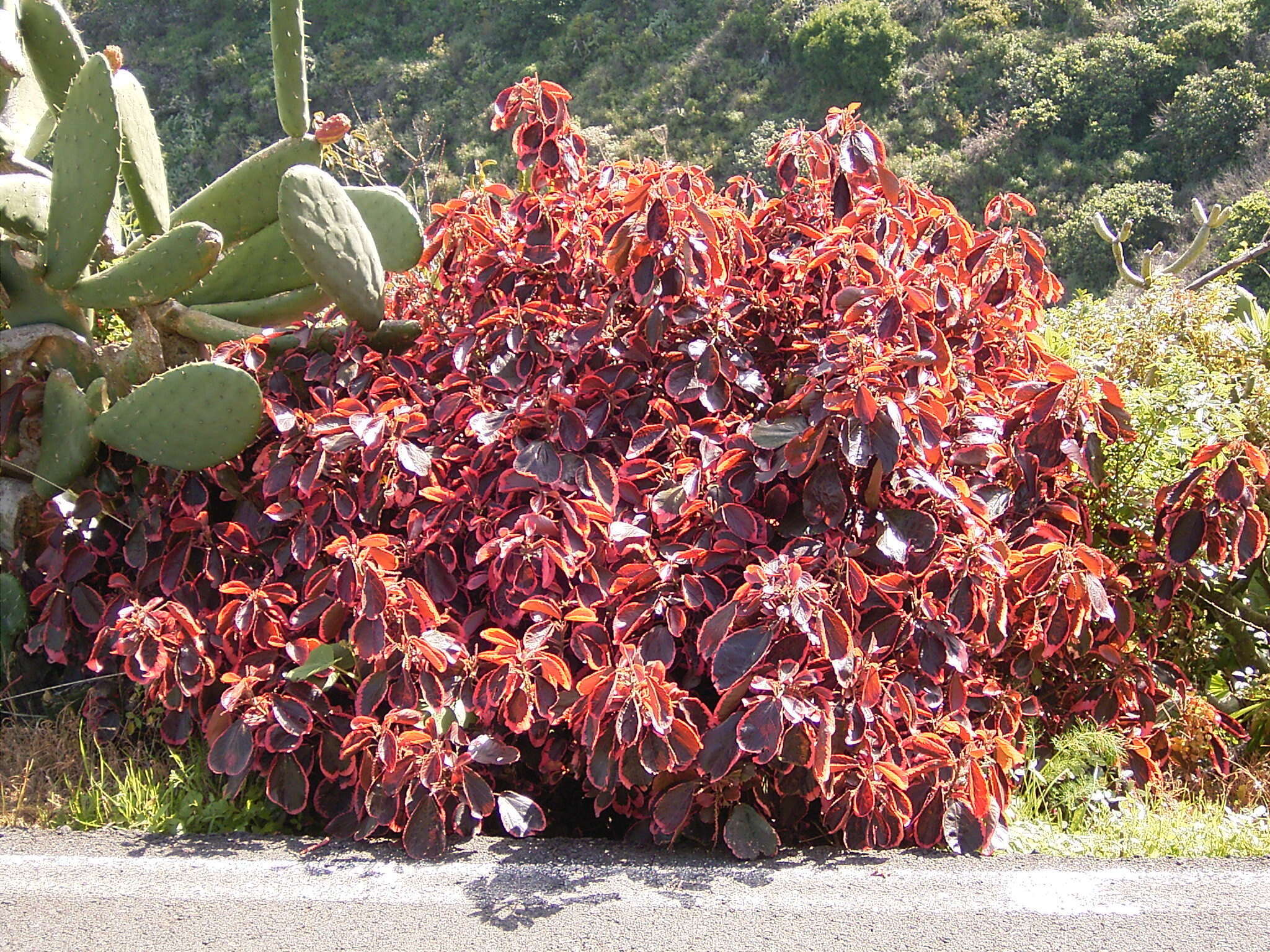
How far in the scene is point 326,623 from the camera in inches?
109

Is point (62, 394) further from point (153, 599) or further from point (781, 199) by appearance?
point (781, 199)

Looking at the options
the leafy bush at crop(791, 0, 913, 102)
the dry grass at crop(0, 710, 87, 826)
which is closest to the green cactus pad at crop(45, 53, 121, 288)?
the dry grass at crop(0, 710, 87, 826)

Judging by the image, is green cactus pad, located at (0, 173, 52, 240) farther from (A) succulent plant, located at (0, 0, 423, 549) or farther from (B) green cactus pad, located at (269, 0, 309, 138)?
(B) green cactus pad, located at (269, 0, 309, 138)

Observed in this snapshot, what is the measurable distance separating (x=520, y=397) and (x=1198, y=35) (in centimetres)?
2311

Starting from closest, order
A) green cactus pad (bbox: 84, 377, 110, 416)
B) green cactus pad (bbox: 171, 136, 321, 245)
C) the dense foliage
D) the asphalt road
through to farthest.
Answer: the asphalt road < green cactus pad (bbox: 84, 377, 110, 416) < green cactus pad (bbox: 171, 136, 321, 245) < the dense foliage

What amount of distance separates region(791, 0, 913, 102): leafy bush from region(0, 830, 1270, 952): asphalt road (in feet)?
76.5

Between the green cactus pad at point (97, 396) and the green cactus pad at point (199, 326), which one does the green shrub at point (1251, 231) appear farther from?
the green cactus pad at point (97, 396)

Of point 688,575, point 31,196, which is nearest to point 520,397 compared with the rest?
point 688,575

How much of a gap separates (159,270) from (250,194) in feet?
1.98

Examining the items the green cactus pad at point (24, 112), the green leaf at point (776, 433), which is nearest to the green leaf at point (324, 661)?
the green leaf at point (776, 433)

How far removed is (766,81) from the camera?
24.4m

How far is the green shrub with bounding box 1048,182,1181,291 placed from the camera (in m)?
18.4

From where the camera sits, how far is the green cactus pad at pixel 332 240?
312cm

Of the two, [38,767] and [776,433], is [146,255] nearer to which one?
[38,767]
